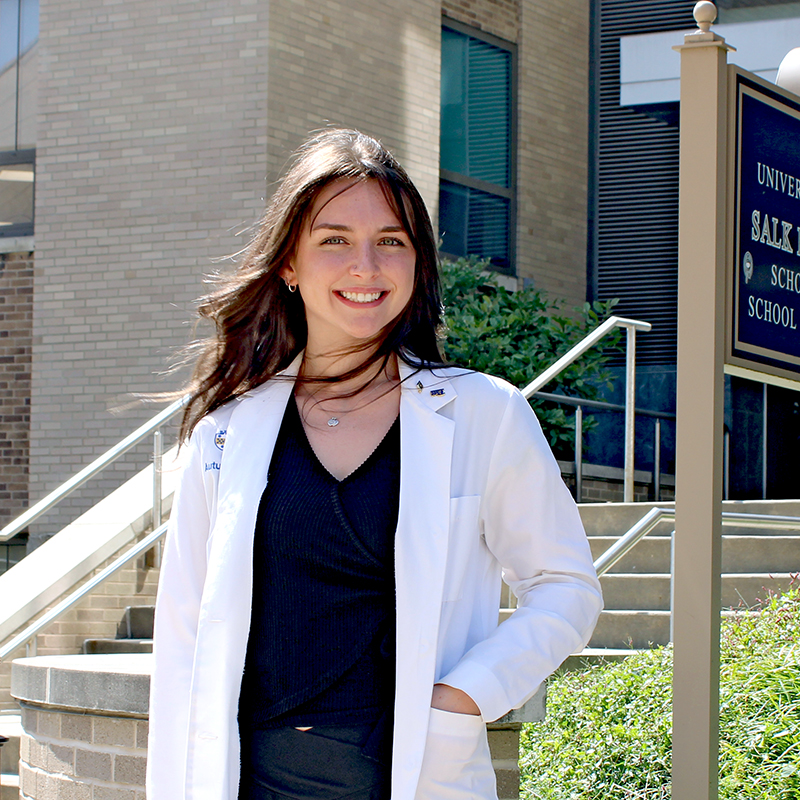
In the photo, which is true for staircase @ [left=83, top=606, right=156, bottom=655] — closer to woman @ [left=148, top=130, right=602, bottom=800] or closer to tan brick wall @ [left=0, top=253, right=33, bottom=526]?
tan brick wall @ [left=0, top=253, right=33, bottom=526]

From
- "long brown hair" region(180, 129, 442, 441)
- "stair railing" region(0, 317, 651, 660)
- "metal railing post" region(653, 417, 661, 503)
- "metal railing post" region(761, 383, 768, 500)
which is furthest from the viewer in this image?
"metal railing post" region(761, 383, 768, 500)

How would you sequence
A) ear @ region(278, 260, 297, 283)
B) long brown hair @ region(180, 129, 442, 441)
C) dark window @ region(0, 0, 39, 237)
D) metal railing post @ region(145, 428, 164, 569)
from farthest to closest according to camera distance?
dark window @ region(0, 0, 39, 237)
metal railing post @ region(145, 428, 164, 569)
ear @ region(278, 260, 297, 283)
long brown hair @ region(180, 129, 442, 441)

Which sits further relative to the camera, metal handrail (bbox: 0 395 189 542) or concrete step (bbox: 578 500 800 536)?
concrete step (bbox: 578 500 800 536)

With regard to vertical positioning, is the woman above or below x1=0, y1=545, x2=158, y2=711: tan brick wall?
above

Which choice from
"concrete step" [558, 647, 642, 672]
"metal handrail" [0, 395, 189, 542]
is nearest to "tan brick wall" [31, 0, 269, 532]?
"metal handrail" [0, 395, 189, 542]

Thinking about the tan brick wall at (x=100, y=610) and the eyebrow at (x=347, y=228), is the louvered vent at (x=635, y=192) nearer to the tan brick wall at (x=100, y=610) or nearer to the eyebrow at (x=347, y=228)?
the tan brick wall at (x=100, y=610)

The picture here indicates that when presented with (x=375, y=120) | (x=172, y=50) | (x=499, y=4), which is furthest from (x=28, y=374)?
(x=499, y=4)

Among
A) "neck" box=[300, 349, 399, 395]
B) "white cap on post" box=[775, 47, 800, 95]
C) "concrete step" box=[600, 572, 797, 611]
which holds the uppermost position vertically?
"white cap on post" box=[775, 47, 800, 95]

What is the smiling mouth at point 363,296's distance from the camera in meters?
Result: 2.23

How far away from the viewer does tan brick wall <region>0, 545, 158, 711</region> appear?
6926mm

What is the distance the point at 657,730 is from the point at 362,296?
2.67 meters

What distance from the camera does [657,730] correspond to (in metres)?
4.30

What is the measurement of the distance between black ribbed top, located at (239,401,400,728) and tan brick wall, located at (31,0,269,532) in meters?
7.86

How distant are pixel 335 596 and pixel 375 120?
9.18 meters
